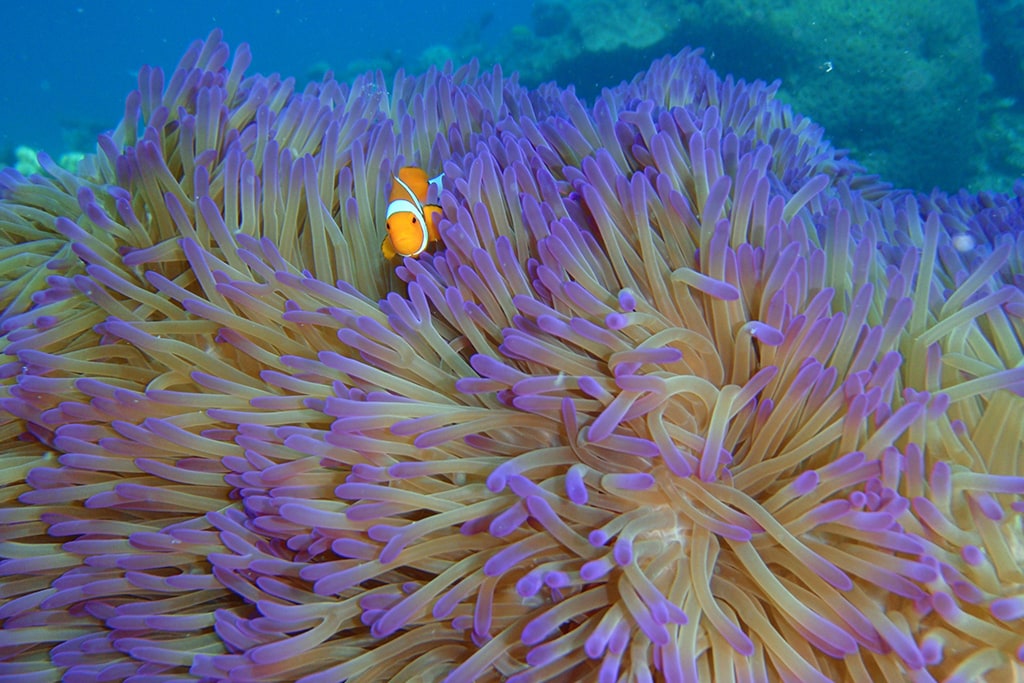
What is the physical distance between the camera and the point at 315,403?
1729 millimetres

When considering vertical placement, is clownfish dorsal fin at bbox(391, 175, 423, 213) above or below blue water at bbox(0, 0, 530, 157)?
below

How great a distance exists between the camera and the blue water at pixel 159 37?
38.2 metres

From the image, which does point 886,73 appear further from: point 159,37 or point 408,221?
point 159,37

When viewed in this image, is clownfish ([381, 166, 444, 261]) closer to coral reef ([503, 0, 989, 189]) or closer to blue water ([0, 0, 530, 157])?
coral reef ([503, 0, 989, 189])

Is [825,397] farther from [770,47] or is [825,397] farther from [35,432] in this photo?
[770,47]

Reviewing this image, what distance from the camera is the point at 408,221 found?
6.55 ft

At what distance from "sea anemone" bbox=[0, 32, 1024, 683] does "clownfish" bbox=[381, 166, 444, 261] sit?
83 mm

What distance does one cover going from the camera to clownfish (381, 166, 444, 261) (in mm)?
1998

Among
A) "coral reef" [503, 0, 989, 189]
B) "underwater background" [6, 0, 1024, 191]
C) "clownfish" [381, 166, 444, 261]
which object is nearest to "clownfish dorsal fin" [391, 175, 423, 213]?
"clownfish" [381, 166, 444, 261]

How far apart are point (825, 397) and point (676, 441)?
34 cm

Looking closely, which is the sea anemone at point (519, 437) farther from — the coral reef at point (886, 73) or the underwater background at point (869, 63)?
the coral reef at point (886, 73)

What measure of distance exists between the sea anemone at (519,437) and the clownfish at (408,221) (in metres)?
0.08

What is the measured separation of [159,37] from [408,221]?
3170 inches

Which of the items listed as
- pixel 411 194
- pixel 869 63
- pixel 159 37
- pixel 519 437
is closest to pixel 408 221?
pixel 411 194
